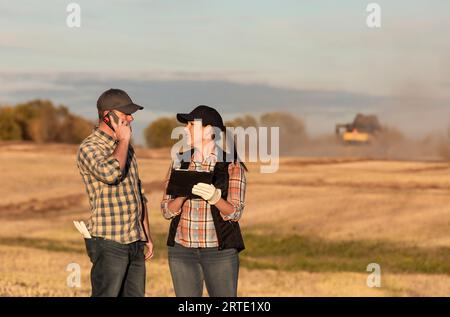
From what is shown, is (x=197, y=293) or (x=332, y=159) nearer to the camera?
(x=197, y=293)

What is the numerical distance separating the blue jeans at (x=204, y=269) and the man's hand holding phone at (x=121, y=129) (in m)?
1.01

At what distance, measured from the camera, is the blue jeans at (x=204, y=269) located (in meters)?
8.38

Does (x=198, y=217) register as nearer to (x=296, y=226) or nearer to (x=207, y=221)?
(x=207, y=221)

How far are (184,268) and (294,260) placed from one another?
26536 mm

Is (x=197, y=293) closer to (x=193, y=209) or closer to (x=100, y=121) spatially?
(x=193, y=209)

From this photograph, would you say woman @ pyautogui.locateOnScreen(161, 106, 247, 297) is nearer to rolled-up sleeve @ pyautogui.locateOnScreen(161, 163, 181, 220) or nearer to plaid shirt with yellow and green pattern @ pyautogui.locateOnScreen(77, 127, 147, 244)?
rolled-up sleeve @ pyautogui.locateOnScreen(161, 163, 181, 220)

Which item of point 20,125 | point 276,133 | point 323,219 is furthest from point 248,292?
point 20,125

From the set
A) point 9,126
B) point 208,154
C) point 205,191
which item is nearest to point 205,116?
point 208,154

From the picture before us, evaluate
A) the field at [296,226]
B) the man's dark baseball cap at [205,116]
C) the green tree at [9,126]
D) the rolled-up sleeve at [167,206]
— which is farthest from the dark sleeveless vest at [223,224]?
the green tree at [9,126]

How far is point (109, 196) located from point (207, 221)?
87 cm

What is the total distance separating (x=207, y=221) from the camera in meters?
8.33

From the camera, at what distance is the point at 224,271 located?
8375 millimetres
